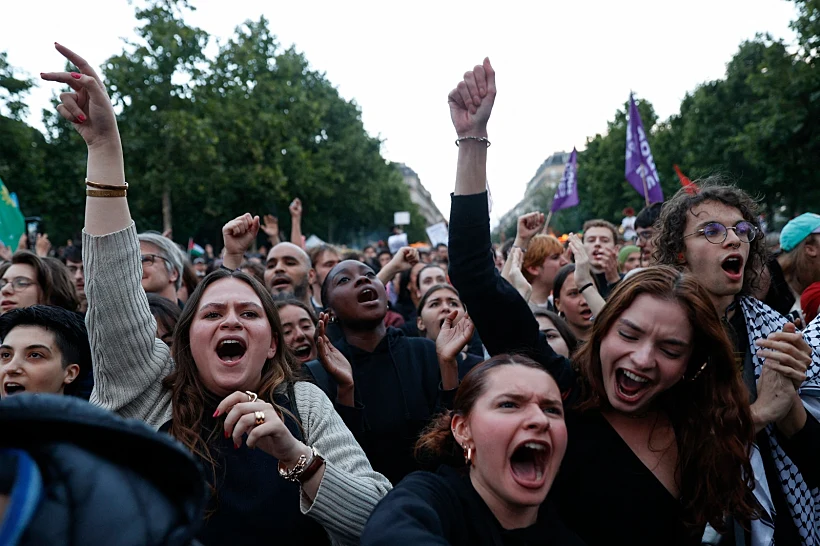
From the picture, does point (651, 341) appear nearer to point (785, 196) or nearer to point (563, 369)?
point (563, 369)

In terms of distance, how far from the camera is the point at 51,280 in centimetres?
442

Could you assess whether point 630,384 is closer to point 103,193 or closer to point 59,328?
point 103,193

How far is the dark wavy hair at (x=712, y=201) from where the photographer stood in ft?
10.2

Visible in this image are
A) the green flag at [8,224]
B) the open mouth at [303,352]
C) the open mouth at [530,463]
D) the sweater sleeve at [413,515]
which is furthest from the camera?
the green flag at [8,224]

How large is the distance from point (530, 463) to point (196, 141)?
946 inches

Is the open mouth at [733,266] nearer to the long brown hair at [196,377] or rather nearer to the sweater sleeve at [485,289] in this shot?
the sweater sleeve at [485,289]

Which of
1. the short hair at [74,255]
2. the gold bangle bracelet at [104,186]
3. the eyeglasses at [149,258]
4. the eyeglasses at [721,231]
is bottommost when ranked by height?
→ the eyeglasses at [149,258]

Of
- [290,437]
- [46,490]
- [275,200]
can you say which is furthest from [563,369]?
[275,200]

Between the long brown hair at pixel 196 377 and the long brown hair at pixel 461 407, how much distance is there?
1.67 ft

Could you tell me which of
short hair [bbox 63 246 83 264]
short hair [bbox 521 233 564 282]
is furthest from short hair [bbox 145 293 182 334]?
short hair [bbox 63 246 83 264]

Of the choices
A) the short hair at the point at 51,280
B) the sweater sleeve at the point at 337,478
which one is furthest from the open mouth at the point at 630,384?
the short hair at the point at 51,280

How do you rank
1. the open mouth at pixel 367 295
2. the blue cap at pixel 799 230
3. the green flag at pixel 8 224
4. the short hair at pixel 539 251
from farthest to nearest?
1. the green flag at pixel 8 224
2. the short hair at pixel 539 251
3. the blue cap at pixel 799 230
4. the open mouth at pixel 367 295

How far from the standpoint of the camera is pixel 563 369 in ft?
8.34

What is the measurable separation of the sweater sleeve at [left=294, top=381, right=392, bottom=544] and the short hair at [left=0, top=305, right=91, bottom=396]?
4.00ft
